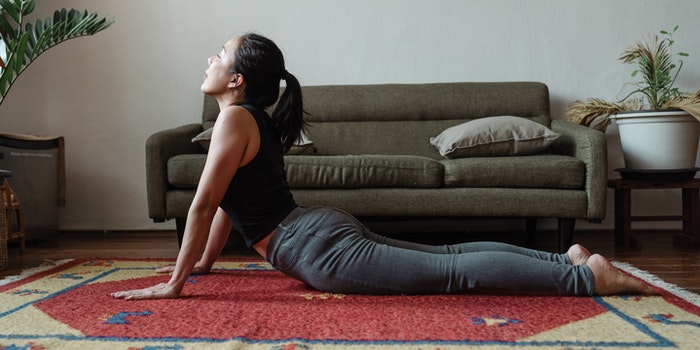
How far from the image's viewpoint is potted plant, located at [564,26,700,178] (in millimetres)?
2721

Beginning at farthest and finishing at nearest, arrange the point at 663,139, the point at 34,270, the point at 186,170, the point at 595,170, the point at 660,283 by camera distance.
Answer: the point at 663,139, the point at 186,170, the point at 595,170, the point at 34,270, the point at 660,283

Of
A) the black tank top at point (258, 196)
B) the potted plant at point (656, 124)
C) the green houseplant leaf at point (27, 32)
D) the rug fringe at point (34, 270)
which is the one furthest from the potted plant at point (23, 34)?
the potted plant at point (656, 124)

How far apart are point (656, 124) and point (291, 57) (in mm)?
1899

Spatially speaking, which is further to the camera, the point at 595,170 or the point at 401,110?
the point at 401,110

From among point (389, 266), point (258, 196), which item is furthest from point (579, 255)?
point (258, 196)

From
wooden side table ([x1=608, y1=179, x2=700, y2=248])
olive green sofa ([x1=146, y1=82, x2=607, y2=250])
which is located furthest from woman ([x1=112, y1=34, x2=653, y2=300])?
wooden side table ([x1=608, y1=179, x2=700, y2=248])

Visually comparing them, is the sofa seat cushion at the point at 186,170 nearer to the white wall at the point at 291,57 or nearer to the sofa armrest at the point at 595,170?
the white wall at the point at 291,57

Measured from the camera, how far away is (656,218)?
287 centimetres

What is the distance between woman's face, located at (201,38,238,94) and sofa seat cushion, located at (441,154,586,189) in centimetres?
109

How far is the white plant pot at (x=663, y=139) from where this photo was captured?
2723 mm

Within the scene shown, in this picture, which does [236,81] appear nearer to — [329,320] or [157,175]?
[329,320]

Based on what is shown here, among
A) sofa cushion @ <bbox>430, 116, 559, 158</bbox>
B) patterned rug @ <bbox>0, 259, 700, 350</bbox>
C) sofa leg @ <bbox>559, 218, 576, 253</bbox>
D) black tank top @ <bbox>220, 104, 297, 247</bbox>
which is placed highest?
sofa cushion @ <bbox>430, 116, 559, 158</bbox>

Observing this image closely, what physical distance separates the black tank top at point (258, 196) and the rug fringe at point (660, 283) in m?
1.09

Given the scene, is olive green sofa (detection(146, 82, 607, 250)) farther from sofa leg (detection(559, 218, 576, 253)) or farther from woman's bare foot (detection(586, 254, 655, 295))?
woman's bare foot (detection(586, 254, 655, 295))
